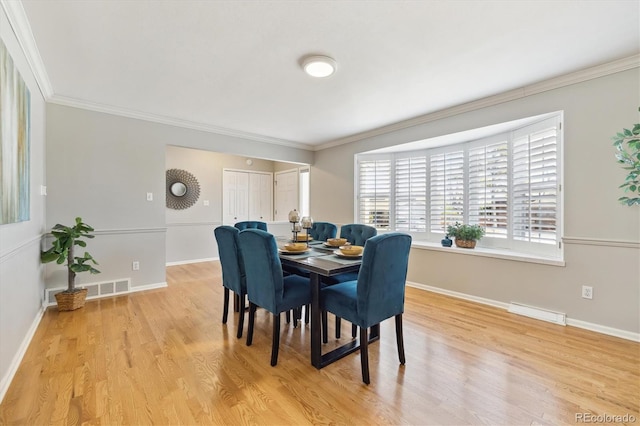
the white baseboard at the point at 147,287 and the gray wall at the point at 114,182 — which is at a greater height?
the gray wall at the point at 114,182

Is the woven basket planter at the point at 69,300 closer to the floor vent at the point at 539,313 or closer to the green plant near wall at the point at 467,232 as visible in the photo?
the green plant near wall at the point at 467,232

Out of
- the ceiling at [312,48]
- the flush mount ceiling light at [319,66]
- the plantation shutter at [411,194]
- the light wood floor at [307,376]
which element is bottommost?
the light wood floor at [307,376]

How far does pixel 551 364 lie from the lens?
2.05 metres

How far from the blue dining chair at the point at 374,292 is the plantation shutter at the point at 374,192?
271cm

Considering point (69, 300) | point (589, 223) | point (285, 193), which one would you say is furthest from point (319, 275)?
point (285, 193)

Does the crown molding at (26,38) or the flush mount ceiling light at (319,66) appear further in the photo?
the flush mount ceiling light at (319,66)

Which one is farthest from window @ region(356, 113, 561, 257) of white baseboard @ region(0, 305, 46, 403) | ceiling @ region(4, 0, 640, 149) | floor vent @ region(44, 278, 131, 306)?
white baseboard @ region(0, 305, 46, 403)

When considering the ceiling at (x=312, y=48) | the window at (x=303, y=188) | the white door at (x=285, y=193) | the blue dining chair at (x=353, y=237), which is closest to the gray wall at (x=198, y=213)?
the white door at (x=285, y=193)

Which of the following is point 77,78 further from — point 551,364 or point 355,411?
point 551,364

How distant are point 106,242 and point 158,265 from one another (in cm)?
70

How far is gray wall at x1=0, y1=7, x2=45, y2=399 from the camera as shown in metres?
1.78

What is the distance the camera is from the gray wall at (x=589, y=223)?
2428 mm

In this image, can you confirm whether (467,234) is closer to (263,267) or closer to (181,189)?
(263,267)

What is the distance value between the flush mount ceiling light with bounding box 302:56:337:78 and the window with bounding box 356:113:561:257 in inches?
91.5
